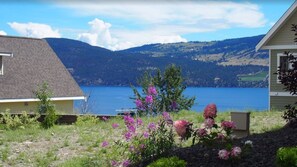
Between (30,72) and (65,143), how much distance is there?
1477 cm

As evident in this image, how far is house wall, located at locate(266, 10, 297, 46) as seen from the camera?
68.5ft

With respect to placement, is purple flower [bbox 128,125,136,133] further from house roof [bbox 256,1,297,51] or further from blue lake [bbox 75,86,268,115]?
house roof [bbox 256,1,297,51]

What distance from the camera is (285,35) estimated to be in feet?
69.6

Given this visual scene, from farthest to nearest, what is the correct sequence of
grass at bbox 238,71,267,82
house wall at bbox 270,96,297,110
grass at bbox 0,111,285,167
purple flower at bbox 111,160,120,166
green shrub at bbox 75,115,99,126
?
grass at bbox 238,71,267,82, house wall at bbox 270,96,297,110, green shrub at bbox 75,115,99,126, grass at bbox 0,111,285,167, purple flower at bbox 111,160,120,166

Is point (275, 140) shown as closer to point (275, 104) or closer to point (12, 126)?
point (12, 126)

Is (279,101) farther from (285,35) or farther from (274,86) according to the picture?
(285,35)

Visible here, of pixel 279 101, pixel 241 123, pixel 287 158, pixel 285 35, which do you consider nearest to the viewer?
pixel 287 158

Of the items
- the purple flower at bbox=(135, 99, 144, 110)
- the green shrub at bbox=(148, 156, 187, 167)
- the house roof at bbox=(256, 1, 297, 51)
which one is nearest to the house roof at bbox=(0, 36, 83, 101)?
the house roof at bbox=(256, 1, 297, 51)

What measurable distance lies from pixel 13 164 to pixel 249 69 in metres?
91.9

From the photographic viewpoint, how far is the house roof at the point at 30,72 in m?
23.3

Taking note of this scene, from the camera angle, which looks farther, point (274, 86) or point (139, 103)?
point (274, 86)

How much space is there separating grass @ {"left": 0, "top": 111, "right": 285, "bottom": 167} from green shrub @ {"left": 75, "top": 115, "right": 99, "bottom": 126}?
1.42 ft

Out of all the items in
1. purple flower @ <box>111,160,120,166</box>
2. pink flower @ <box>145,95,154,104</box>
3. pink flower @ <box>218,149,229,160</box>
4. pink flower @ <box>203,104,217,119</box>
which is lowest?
purple flower @ <box>111,160,120,166</box>

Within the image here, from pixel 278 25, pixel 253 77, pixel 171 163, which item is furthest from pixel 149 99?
pixel 253 77
